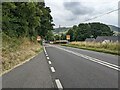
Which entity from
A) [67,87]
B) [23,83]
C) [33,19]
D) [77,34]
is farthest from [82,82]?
[77,34]

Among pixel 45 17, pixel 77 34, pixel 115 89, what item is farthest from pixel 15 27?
pixel 77 34

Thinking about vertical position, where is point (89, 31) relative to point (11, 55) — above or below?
above

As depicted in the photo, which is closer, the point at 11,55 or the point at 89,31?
the point at 11,55

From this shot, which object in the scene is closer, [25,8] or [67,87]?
[67,87]

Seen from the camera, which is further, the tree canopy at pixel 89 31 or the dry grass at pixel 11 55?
the tree canopy at pixel 89 31

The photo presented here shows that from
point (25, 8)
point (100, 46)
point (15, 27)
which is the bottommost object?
point (100, 46)

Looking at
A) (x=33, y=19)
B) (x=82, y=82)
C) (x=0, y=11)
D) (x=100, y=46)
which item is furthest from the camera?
(x=100, y=46)

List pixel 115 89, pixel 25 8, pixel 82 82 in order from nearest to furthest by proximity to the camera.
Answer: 1. pixel 115 89
2. pixel 82 82
3. pixel 25 8

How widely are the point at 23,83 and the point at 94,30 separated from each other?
162340mm

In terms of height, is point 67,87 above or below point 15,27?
below

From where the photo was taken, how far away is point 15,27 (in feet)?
102

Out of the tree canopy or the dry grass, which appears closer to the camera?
the dry grass

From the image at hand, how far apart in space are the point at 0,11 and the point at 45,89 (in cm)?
1596

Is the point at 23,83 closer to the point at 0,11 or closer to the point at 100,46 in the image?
the point at 0,11
